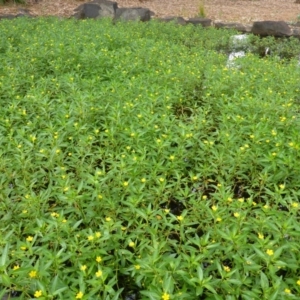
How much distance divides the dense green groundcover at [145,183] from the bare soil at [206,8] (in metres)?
6.75

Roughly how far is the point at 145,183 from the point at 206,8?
10.9 m

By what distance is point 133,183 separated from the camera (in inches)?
91.8

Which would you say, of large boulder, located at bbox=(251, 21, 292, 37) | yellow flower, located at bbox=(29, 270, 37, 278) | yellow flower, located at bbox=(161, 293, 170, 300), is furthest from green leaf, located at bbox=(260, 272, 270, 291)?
large boulder, located at bbox=(251, 21, 292, 37)

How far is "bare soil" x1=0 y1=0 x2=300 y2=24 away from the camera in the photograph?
1086cm

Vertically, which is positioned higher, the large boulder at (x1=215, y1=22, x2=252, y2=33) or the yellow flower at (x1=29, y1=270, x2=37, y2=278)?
the large boulder at (x1=215, y1=22, x2=252, y2=33)

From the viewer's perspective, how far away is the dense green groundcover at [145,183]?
5.71ft

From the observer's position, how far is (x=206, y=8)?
39.3 feet

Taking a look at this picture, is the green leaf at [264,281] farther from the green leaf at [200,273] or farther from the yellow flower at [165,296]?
the yellow flower at [165,296]

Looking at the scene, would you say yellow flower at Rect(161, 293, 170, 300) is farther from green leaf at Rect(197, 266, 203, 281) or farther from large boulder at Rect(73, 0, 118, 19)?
large boulder at Rect(73, 0, 118, 19)

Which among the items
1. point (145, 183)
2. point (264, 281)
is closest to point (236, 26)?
point (145, 183)

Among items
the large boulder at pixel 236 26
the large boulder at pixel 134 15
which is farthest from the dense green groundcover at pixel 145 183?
the large boulder at pixel 134 15

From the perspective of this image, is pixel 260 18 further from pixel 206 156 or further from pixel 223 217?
pixel 223 217

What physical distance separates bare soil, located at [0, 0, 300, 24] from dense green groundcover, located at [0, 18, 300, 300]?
6.75m

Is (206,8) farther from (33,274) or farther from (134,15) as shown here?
(33,274)
